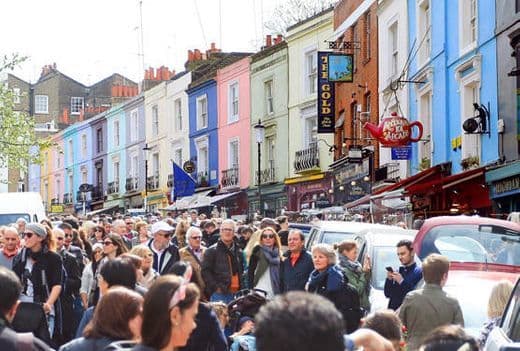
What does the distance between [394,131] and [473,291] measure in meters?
15.5

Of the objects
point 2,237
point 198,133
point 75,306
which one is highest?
point 198,133

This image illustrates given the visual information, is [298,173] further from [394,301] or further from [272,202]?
[394,301]

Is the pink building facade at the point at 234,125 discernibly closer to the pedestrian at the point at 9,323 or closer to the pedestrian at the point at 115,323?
the pedestrian at the point at 9,323

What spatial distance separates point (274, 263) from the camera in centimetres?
1360

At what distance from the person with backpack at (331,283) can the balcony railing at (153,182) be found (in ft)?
145

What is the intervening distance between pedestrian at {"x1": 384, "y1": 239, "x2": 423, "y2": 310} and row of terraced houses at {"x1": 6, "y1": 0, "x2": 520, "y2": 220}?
8177mm

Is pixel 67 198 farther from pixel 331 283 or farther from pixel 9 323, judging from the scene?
pixel 9 323

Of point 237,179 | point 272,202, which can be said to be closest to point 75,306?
point 272,202

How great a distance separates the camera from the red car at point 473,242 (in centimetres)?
1248

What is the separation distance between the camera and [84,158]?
224 ft

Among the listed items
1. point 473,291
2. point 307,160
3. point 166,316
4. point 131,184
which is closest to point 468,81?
point 473,291

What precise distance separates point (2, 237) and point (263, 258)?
10.7ft

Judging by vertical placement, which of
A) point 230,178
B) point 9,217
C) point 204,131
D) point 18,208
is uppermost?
point 204,131

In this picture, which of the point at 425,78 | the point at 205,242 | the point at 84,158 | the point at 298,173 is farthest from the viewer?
the point at 84,158
